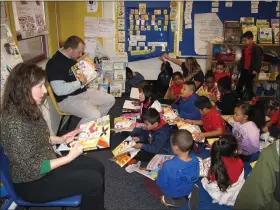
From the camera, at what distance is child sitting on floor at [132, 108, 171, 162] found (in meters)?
2.63

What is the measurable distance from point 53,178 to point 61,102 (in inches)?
63.5

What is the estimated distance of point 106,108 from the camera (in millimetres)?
3516

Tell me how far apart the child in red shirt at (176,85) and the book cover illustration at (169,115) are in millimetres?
731

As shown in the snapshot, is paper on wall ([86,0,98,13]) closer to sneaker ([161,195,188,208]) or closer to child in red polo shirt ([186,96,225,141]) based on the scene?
child in red polo shirt ([186,96,225,141])

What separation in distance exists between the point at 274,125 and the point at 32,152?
2.93m

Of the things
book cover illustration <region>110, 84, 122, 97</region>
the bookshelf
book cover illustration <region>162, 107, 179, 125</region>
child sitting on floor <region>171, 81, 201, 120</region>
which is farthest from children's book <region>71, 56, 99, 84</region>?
the bookshelf

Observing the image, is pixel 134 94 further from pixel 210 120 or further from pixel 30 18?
pixel 30 18

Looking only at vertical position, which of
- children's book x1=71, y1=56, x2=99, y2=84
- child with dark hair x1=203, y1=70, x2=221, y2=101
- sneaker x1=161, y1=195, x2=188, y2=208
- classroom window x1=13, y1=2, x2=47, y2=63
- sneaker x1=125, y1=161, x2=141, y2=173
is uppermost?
classroom window x1=13, y1=2, x2=47, y2=63

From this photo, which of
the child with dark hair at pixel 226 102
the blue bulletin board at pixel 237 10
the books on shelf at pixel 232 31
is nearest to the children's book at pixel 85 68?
the child with dark hair at pixel 226 102

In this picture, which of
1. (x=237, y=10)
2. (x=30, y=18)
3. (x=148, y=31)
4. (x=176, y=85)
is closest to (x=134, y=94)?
(x=176, y=85)

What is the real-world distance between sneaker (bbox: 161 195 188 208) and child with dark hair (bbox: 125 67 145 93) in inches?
127

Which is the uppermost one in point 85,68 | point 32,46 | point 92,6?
point 92,6

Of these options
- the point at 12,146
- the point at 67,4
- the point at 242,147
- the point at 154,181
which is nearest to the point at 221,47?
the point at 242,147

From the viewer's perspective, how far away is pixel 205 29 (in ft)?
17.0
